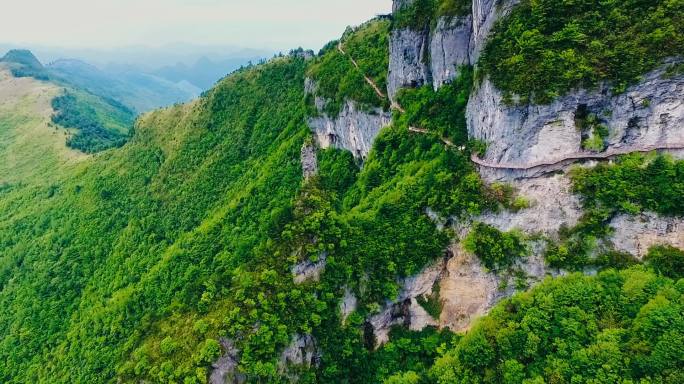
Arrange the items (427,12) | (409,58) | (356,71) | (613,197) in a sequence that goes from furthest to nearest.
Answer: (356,71) < (409,58) < (427,12) < (613,197)

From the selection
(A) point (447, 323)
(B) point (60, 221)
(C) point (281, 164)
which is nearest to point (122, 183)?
(B) point (60, 221)

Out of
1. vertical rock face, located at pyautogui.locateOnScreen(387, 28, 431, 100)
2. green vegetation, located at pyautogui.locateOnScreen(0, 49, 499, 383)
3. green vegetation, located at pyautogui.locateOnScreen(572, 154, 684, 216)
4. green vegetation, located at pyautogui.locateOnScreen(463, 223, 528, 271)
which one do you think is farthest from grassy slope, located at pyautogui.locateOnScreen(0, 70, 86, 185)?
green vegetation, located at pyautogui.locateOnScreen(572, 154, 684, 216)

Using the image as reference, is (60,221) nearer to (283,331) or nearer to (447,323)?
(283,331)

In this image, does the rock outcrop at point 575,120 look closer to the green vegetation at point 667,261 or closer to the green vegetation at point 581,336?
the green vegetation at point 667,261

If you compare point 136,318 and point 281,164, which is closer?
point 136,318

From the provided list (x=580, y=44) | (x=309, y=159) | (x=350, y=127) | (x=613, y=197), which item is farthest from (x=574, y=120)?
(x=309, y=159)

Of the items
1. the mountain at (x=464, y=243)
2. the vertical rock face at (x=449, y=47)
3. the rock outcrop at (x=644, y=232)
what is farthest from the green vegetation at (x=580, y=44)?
the rock outcrop at (x=644, y=232)

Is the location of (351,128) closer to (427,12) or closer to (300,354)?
(427,12)

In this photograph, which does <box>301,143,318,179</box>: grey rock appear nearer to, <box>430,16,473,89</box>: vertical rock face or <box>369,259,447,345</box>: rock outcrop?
<box>430,16,473,89</box>: vertical rock face
